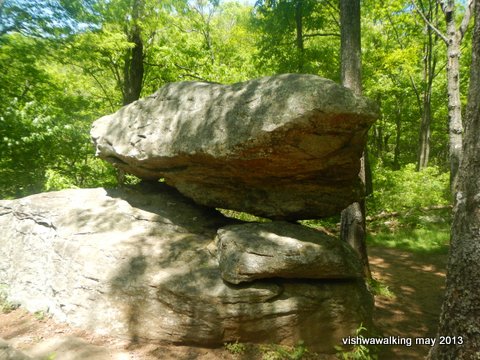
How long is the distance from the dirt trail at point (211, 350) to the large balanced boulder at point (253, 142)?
2318 millimetres

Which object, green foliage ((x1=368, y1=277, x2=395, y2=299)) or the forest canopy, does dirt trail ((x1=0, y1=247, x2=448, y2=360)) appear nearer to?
green foliage ((x1=368, y1=277, x2=395, y2=299))

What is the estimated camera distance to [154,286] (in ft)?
15.4

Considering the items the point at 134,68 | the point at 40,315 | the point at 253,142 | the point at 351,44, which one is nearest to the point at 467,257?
the point at 253,142

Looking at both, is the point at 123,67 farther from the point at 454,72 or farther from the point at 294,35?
the point at 454,72

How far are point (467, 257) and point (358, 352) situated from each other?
2.26 m

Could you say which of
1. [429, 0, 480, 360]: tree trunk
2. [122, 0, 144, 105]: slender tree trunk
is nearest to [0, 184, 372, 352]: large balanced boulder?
[429, 0, 480, 360]: tree trunk

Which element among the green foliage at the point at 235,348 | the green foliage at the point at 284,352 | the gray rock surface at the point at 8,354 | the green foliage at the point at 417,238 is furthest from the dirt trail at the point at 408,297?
the gray rock surface at the point at 8,354

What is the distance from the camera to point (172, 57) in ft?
42.9

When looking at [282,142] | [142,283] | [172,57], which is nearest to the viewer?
[282,142]

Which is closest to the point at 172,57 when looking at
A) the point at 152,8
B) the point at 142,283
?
the point at 152,8

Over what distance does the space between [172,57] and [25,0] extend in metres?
4.98

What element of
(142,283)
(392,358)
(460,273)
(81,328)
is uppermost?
(460,273)

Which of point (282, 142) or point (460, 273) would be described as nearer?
point (460, 273)

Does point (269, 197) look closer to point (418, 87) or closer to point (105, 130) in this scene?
Result: point (105, 130)
